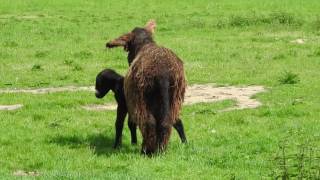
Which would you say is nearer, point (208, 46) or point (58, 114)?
point (58, 114)

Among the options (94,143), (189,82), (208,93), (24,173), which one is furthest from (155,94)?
(189,82)

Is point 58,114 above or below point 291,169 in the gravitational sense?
below

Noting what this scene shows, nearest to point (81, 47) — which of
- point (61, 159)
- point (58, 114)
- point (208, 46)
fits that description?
point (208, 46)

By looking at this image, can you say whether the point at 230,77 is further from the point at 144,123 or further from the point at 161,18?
the point at 161,18

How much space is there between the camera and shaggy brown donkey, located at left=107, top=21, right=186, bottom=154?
10.9 metres

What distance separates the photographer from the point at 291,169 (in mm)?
9461

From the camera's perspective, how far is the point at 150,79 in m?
10.9

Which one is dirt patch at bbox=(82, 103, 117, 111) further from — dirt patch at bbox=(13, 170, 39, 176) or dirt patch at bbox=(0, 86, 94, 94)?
dirt patch at bbox=(13, 170, 39, 176)

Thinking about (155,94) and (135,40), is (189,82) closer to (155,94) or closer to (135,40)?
(135,40)

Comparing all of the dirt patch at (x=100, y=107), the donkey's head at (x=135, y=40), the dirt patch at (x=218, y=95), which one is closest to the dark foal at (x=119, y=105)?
the donkey's head at (x=135, y=40)

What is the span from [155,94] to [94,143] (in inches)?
79.4

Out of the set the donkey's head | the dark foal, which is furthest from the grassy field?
the donkey's head

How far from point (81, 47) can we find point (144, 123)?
1547 cm

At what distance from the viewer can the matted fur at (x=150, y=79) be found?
1094cm
